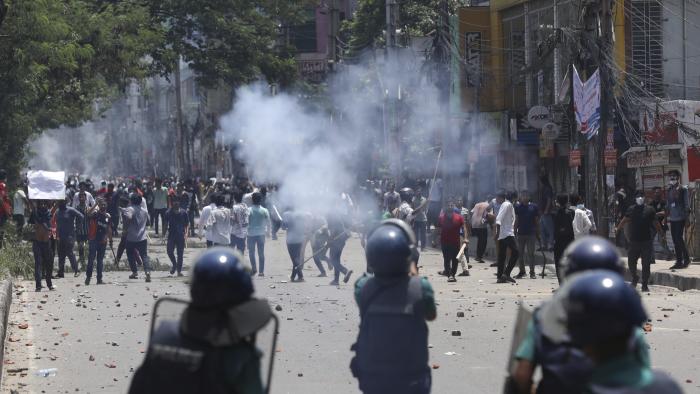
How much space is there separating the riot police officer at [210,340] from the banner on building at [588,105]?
18.6 metres

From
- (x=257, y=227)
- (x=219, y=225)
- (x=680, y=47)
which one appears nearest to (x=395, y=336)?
(x=219, y=225)

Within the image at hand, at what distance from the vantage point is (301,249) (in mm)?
20828

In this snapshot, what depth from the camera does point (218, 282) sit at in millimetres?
4020

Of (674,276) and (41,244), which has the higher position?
(41,244)

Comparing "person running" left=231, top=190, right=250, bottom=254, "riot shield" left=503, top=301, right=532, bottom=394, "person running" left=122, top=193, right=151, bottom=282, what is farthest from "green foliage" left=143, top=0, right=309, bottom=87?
"riot shield" left=503, top=301, right=532, bottom=394

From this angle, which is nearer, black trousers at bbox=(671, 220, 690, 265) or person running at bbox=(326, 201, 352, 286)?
person running at bbox=(326, 201, 352, 286)

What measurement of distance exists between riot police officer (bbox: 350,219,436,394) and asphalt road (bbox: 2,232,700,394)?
1.65m

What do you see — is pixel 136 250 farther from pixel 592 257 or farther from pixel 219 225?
pixel 592 257

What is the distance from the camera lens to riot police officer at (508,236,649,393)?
4.10 meters

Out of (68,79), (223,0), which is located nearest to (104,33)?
(68,79)

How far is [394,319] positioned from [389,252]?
0.33 meters

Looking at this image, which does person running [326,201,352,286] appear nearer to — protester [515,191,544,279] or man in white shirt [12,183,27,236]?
protester [515,191,544,279]

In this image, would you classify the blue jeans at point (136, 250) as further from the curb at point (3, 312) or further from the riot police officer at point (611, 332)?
the riot police officer at point (611, 332)

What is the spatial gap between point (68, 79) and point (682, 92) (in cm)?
1496
